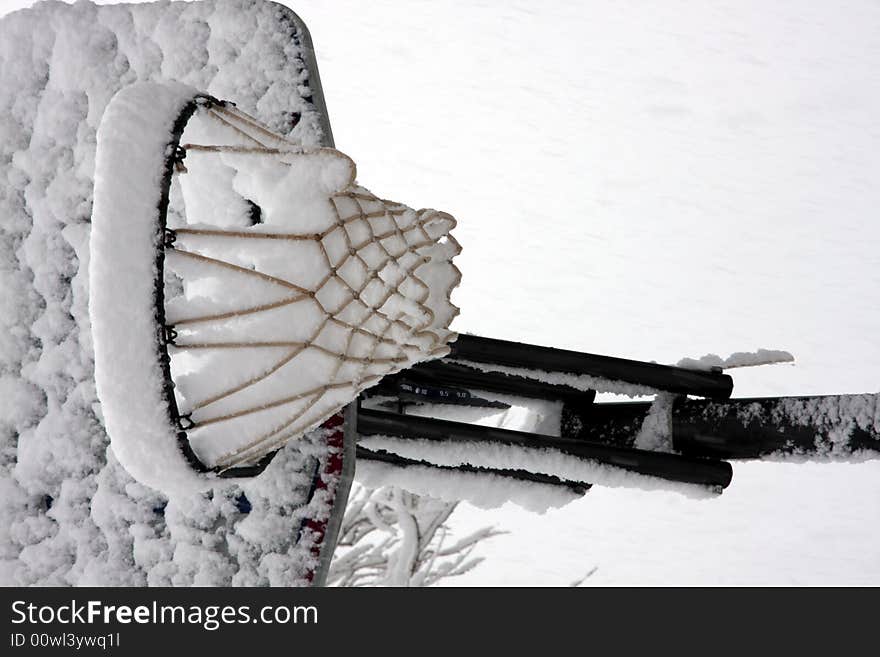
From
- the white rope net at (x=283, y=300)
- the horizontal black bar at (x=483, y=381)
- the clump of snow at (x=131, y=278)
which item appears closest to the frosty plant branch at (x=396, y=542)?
the horizontal black bar at (x=483, y=381)

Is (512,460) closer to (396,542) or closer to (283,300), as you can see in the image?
(283,300)

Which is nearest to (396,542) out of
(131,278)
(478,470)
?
(478,470)

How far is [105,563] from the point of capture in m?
1.46

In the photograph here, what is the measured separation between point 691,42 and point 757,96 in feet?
1.50

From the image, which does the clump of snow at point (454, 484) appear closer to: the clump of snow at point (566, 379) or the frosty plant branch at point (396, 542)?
the clump of snow at point (566, 379)

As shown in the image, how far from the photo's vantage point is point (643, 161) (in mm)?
5656

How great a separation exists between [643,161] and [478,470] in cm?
442

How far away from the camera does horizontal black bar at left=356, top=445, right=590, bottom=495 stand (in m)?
1.47

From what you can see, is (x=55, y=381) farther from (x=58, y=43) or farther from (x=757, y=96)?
(x=757, y=96)

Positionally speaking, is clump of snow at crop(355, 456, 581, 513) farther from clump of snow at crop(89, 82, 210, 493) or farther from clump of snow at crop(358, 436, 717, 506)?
clump of snow at crop(89, 82, 210, 493)

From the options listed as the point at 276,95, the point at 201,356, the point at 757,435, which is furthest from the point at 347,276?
the point at 757,435

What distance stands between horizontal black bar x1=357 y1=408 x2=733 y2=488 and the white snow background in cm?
400

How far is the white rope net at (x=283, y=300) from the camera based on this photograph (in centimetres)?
118

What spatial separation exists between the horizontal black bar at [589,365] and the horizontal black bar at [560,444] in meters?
0.12
